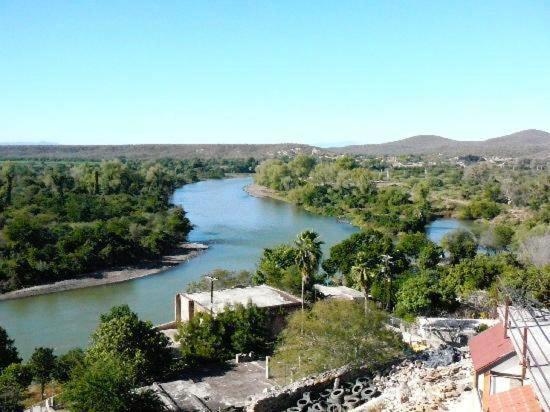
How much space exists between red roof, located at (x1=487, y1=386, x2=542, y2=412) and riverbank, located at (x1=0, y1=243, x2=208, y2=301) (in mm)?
35470

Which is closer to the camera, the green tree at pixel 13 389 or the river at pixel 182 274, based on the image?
the green tree at pixel 13 389

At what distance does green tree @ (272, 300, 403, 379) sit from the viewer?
18078 mm

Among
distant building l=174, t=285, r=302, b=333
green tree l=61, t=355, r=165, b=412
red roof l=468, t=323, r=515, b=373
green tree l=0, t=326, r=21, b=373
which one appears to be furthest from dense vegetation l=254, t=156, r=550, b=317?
green tree l=0, t=326, r=21, b=373

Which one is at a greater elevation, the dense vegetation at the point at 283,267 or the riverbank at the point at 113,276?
the dense vegetation at the point at 283,267

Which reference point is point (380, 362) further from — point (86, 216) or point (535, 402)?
point (86, 216)

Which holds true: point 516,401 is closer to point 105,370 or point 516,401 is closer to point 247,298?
point 105,370

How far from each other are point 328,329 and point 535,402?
9.69 m

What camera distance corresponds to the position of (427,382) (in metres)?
14.3

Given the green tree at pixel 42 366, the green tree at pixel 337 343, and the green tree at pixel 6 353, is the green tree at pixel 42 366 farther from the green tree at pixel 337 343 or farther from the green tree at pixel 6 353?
the green tree at pixel 337 343

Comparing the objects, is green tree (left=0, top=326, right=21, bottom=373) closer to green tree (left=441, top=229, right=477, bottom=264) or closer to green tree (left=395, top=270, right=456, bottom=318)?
green tree (left=395, top=270, right=456, bottom=318)

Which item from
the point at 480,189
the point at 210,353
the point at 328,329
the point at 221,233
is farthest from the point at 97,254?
the point at 480,189

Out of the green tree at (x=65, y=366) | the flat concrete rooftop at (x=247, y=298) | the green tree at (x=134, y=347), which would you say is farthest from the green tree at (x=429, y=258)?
the green tree at (x=65, y=366)

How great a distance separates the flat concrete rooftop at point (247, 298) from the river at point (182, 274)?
6041 mm

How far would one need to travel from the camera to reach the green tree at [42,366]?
2105cm
